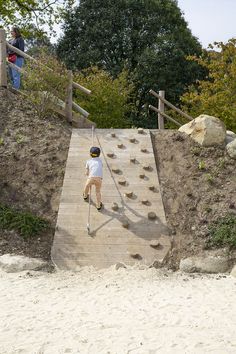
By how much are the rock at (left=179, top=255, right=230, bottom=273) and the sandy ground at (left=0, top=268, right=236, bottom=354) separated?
0.26m

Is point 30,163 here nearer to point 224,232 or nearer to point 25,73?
point 25,73

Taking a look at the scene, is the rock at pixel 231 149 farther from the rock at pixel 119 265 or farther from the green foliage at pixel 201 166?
the rock at pixel 119 265

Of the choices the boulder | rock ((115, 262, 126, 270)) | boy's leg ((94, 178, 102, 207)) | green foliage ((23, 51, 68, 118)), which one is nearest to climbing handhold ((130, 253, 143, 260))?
rock ((115, 262, 126, 270))

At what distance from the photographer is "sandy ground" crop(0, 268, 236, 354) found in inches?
251

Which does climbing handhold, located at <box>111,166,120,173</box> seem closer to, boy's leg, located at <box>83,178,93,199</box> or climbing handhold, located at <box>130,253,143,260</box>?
boy's leg, located at <box>83,178,93,199</box>

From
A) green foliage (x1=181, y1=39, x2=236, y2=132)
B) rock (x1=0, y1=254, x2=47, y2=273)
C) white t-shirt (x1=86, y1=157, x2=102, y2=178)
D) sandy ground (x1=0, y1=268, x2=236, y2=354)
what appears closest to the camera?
sandy ground (x1=0, y1=268, x2=236, y2=354)

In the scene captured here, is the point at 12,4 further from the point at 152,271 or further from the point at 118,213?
the point at 152,271

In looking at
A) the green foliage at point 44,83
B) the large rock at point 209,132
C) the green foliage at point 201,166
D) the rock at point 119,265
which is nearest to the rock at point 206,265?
the rock at point 119,265

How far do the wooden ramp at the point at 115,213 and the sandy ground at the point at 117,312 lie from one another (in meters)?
0.58

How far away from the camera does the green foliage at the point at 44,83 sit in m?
13.5

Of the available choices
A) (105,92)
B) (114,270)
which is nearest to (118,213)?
(114,270)

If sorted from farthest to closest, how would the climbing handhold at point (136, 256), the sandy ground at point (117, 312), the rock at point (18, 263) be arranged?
the climbing handhold at point (136, 256) < the rock at point (18, 263) < the sandy ground at point (117, 312)

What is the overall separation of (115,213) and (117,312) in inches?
141

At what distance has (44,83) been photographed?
13.5m
